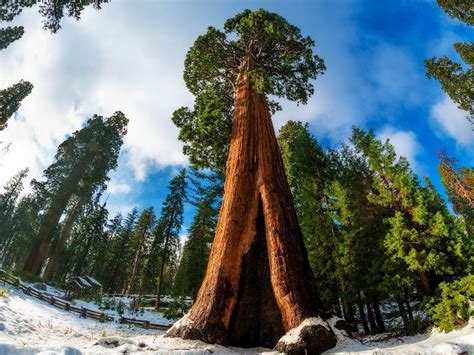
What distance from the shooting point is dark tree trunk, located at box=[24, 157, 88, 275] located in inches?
971

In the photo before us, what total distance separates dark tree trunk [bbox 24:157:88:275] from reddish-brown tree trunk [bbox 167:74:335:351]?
22.8m

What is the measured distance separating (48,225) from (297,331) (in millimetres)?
25505

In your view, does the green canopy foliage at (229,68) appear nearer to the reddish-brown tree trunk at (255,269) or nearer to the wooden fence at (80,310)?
the reddish-brown tree trunk at (255,269)

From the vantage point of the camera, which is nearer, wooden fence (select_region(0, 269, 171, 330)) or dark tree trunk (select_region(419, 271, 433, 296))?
dark tree trunk (select_region(419, 271, 433, 296))

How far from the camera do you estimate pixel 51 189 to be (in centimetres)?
2762

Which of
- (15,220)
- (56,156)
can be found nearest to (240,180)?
(56,156)

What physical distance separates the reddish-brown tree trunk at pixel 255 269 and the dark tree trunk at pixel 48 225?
22.8 meters

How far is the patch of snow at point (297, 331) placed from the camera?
19.0 feet

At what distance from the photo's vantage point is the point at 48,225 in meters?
24.7

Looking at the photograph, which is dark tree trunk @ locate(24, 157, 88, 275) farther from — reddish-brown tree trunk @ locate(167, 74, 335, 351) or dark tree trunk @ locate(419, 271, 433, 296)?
dark tree trunk @ locate(419, 271, 433, 296)

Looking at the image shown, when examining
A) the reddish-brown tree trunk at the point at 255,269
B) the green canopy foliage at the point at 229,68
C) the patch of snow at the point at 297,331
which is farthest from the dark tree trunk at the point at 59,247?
the patch of snow at the point at 297,331

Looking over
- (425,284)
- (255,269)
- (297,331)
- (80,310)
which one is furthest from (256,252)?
(80,310)

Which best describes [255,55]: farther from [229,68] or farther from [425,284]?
[425,284]

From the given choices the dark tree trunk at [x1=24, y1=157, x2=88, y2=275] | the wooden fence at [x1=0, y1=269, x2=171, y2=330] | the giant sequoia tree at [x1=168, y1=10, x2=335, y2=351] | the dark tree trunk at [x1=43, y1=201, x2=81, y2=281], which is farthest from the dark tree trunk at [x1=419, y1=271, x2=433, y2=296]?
the dark tree trunk at [x1=43, y1=201, x2=81, y2=281]
